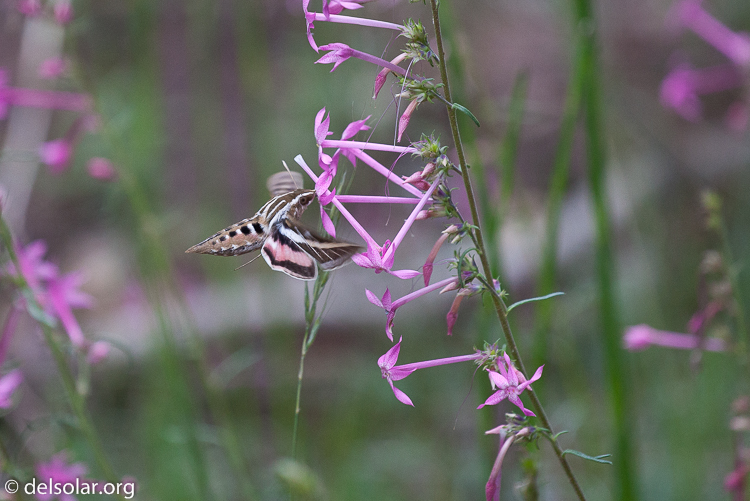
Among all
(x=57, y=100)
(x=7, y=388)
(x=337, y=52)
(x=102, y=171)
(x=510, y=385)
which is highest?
(x=337, y=52)

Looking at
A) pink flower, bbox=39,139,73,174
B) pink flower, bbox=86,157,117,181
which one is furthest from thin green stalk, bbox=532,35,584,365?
pink flower, bbox=39,139,73,174

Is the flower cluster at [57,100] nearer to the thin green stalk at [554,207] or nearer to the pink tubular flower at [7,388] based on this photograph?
the pink tubular flower at [7,388]

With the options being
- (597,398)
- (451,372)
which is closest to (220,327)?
(451,372)

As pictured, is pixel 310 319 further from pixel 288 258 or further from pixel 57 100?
pixel 57 100

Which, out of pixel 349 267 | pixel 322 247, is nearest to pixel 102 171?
pixel 322 247

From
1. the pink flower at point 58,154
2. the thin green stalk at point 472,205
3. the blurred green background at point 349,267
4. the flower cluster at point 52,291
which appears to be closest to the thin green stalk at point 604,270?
the blurred green background at point 349,267

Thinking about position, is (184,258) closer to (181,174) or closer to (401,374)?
(181,174)
